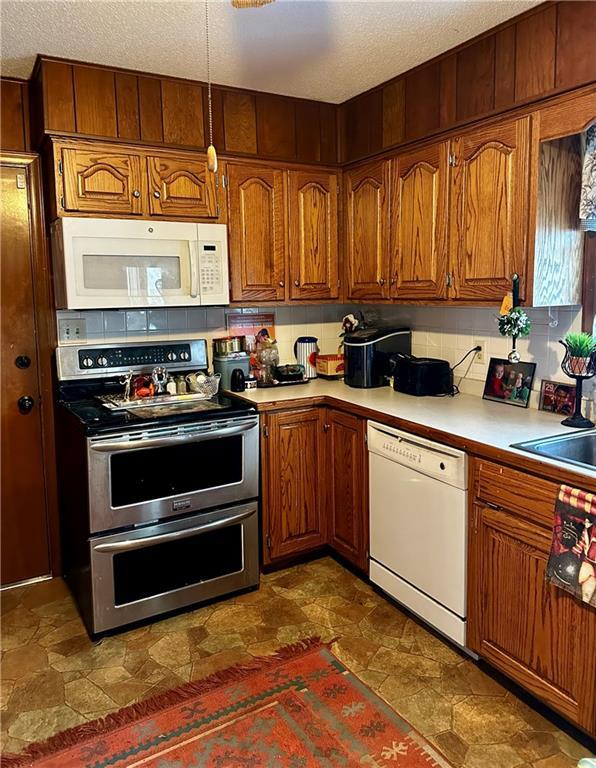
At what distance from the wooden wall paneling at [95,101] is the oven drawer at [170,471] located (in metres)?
1.37

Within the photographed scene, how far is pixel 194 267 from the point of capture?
2854 mm

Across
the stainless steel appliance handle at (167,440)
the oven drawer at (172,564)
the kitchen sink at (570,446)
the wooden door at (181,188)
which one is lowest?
the oven drawer at (172,564)

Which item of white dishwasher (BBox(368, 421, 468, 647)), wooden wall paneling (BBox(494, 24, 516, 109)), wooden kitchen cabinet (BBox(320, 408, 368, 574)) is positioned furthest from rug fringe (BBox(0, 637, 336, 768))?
wooden wall paneling (BBox(494, 24, 516, 109))

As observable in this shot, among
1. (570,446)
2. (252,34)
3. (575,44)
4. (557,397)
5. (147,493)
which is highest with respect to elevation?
(252,34)

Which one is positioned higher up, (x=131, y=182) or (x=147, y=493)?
(x=131, y=182)

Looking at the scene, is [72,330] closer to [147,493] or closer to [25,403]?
[25,403]

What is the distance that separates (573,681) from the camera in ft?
6.01

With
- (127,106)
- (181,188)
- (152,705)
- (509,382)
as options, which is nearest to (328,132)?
(181,188)

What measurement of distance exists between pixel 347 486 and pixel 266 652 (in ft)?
2.87

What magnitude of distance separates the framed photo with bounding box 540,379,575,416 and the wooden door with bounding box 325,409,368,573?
0.79 m

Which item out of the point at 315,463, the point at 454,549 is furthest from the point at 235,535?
the point at 454,549

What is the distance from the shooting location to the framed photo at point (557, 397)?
7.97 feet

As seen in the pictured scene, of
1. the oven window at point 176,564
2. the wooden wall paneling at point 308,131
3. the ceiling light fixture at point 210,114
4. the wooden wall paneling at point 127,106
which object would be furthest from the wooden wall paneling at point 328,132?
the oven window at point 176,564

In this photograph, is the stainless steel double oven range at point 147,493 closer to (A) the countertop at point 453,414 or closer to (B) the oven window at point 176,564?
(B) the oven window at point 176,564
